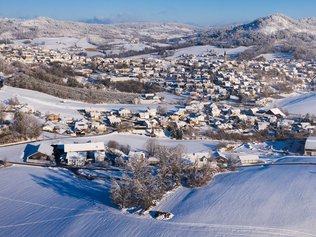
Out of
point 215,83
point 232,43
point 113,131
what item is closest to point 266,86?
point 215,83

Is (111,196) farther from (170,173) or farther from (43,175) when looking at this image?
(43,175)

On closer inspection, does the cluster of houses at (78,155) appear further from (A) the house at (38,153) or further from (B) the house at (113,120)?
(B) the house at (113,120)

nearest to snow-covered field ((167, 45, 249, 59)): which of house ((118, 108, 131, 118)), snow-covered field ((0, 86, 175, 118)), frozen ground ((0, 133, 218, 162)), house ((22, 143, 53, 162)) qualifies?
snow-covered field ((0, 86, 175, 118))

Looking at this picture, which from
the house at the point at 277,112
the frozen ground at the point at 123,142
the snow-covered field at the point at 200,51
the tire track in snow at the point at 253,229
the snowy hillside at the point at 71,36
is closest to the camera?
the tire track in snow at the point at 253,229

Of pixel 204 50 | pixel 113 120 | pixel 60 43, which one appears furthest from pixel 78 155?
pixel 60 43

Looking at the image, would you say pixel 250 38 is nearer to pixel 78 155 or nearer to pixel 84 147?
pixel 84 147

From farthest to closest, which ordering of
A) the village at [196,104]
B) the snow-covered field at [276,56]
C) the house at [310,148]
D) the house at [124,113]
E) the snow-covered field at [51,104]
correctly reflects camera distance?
the snow-covered field at [276,56] → the snow-covered field at [51,104] → the house at [124,113] → the village at [196,104] → the house at [310,148]

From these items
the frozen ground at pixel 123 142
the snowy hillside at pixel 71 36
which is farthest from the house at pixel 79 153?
the snowy hillside at pixel 71 36
